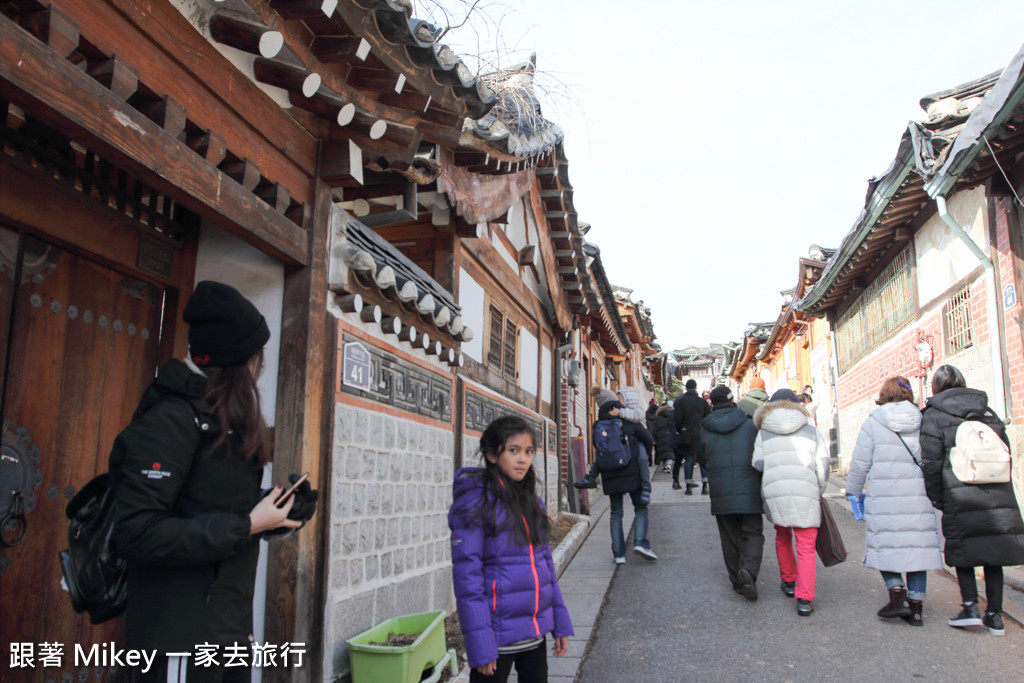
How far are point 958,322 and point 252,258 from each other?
28.9 ft

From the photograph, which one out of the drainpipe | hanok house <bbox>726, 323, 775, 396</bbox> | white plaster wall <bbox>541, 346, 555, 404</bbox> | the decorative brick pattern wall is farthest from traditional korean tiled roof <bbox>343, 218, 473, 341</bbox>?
hanok house <bbox>726, 323, 775, 396</bbox>

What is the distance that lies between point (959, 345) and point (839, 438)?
27.8 ft

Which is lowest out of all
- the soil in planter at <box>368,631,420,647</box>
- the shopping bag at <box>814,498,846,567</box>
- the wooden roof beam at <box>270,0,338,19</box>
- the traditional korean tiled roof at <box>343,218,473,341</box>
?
the soil in planter at <box>368,631,420,647</box>

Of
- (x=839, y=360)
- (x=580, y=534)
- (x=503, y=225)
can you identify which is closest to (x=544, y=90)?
(x=503, y=225)

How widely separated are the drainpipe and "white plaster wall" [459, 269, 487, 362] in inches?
196

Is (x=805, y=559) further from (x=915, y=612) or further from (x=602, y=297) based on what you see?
(x=602, y=297)

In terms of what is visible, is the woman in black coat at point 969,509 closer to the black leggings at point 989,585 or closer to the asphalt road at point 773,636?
the black leggings at point 989,585

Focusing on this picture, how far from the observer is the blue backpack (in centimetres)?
741

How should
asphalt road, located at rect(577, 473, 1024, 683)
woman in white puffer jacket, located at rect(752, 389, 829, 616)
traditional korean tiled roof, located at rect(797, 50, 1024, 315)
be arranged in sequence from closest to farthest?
asphalt road, located at rect(577, 473, 1024, 683) < woman in white puffer jacket, located at rect(752, 389, 829, 616) < traditional korean tiled roof, located at rect(797, 50, 1024, 315)

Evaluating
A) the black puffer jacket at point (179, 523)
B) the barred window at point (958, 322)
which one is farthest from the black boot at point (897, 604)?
the black puffer jacket at point (179, 523)

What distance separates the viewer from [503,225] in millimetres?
8680

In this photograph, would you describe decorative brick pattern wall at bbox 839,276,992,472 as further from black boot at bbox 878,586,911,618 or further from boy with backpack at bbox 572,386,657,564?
boy with backpack at bbox 572,386,657,564

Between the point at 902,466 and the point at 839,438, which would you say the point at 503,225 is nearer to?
the point at 902,466

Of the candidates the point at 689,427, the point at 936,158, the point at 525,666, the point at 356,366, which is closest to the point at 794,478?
the point at 525,666
